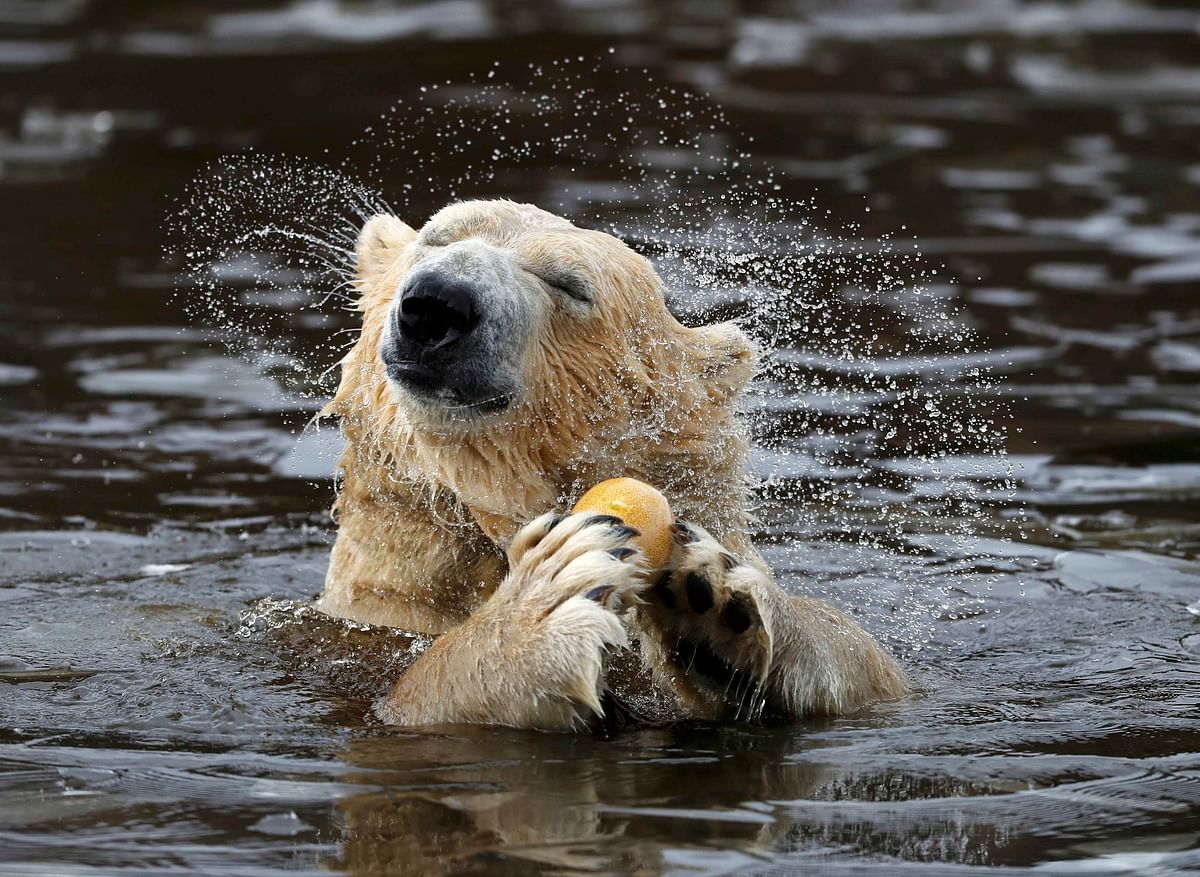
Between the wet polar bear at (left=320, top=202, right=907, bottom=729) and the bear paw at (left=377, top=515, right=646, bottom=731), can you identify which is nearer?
the bear paw at (left=377, top=515, right=646, bottom=731)

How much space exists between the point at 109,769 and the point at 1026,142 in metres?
10.4

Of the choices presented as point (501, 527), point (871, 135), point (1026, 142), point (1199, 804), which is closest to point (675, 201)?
point (871, 135)

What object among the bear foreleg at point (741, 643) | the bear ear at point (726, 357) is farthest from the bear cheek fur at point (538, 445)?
the bear foreleg at point (741, 643)

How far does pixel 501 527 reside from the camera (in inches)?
169

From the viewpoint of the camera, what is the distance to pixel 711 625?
3.86m

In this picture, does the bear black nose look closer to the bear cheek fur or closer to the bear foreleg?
the bear cheek fur

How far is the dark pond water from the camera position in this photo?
3.36 metres

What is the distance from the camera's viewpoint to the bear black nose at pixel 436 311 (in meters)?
3.95

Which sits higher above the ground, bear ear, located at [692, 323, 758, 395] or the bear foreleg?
bear ear, located at [692, 323, 758, 395]

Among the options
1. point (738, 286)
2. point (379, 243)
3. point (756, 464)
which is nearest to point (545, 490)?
point (379, 243)

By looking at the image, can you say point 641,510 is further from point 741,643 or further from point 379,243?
point 379,243

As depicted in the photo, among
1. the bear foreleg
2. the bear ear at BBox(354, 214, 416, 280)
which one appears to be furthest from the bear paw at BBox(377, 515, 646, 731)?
the bear ear at BBox(354, 214, 416, 280)

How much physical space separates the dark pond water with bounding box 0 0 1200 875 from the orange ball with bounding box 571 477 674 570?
42cm

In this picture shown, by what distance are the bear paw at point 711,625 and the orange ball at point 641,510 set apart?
0.11 feet
